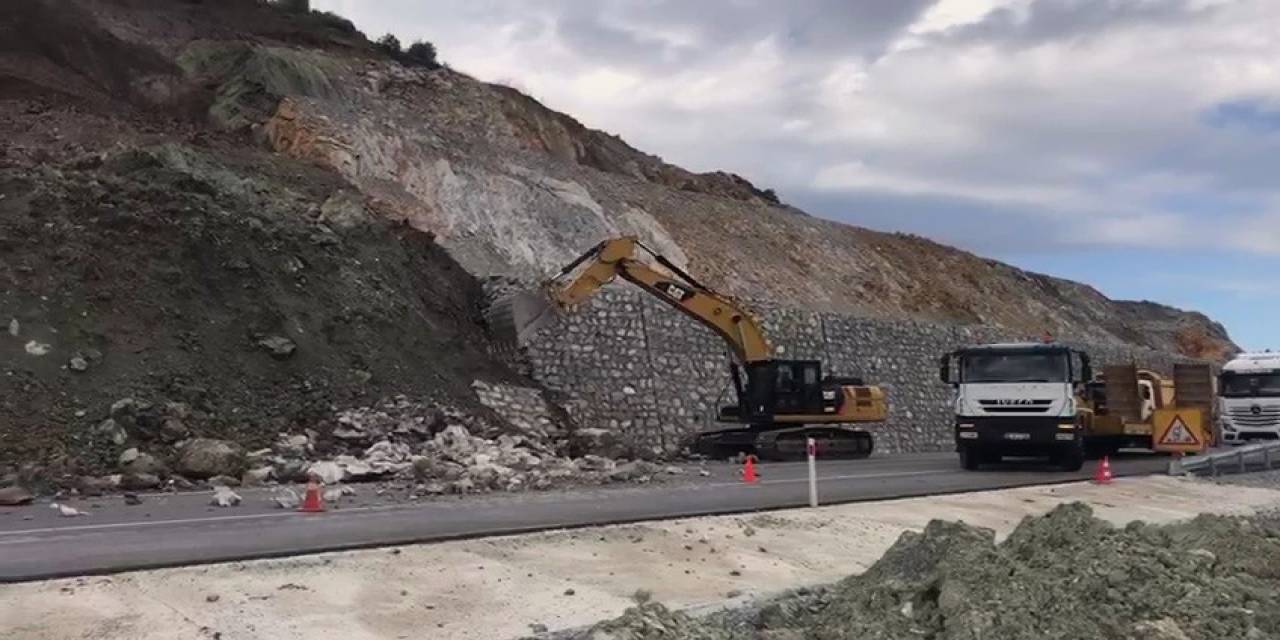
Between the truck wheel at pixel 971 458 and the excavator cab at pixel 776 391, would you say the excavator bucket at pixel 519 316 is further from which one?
the truck wheel at pixel 971 458

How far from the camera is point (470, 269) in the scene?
2911cm

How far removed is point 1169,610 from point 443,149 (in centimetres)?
2783

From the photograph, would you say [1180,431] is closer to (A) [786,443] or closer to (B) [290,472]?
(A) [786,443]

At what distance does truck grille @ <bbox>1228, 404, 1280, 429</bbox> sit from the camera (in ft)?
101

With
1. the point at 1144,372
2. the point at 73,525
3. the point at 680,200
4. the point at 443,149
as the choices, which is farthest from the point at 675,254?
the point at 73,525

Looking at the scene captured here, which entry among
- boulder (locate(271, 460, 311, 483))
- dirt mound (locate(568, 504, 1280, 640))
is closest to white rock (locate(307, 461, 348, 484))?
boulder (locate(271, 460, 311, 483))

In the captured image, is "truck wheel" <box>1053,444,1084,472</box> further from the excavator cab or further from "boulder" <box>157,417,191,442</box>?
"boulder" <box>157,417,191,442</box>

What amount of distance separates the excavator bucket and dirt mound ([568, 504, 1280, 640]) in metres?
17.1

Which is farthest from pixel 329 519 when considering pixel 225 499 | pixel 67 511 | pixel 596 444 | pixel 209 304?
pixel 596 444

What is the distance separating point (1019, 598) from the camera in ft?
28.1

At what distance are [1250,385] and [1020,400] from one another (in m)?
12.9

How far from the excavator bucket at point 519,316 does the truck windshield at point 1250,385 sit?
18458mm

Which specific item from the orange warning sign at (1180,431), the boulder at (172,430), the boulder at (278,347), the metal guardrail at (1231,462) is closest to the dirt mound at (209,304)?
the boulder at (278,347)

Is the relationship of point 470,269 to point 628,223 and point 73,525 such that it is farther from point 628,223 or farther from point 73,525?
point 73,525
